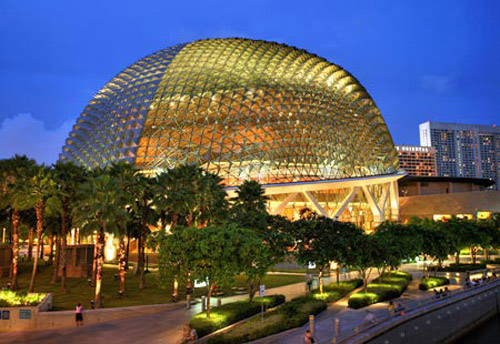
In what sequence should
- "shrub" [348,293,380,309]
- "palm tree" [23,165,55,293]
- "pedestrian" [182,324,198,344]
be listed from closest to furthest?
"pedestrian" [182,324,198,344]
"shrub" [348,293,380,309]
"palm tree" [23,165,55,293]

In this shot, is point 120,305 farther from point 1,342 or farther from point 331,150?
point 331,150

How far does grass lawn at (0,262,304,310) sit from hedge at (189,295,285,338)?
22.3 feet

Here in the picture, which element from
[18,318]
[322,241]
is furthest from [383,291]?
[18,318]

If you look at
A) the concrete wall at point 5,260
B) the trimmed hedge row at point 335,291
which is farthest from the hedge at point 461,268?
the concrete wall at point 5,260

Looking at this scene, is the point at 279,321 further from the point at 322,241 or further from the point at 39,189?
the point at 39,189

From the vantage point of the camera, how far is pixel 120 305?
31625mm

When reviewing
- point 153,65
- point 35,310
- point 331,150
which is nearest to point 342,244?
point 35,310

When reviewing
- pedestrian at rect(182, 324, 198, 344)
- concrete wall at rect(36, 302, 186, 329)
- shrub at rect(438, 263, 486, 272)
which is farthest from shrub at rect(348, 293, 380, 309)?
shrub at rect(438, 263, 486, 272)

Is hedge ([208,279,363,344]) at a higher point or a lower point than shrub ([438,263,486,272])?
lower

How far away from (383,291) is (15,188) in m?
29.4

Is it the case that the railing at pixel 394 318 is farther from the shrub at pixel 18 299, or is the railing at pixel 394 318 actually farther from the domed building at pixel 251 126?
the domed building at pixel 251 126

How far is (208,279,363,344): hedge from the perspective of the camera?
2091cm

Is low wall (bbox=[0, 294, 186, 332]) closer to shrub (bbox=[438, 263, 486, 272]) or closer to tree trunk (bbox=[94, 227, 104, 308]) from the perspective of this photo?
tree trunk (bbox=[94, 227, 104, 308])

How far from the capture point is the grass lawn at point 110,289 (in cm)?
3269
